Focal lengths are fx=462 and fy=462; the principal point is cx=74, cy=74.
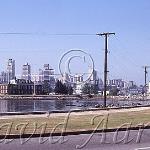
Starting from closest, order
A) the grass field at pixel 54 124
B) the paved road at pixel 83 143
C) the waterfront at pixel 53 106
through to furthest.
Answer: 1. the paved road at pixel 83 143
2. the grass field at pixel 54 124
3. the waterfront at pixel 53 106

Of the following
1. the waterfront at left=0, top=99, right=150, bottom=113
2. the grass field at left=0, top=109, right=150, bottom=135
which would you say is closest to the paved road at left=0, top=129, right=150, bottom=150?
the grass field at left=0, top=109, right=150, bottom=135

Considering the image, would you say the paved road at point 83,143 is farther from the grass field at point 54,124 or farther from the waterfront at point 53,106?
the waterfront at point 53,106

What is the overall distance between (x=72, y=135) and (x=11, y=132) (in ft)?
7.56

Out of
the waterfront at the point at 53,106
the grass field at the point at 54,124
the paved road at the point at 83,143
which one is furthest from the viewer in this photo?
the waterfront at the point at 53,106

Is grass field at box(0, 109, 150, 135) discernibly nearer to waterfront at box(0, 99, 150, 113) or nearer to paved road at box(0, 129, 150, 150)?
paved road at box(0, 129, 150, 150)

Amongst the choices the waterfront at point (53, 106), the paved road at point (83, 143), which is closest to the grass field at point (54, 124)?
the paved road at point (83, 143)

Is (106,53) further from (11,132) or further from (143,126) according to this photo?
(11,132)

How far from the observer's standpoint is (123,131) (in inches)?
778

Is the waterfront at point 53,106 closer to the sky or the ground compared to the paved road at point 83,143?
closer to the ground

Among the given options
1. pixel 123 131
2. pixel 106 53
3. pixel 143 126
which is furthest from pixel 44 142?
pixel 106 53

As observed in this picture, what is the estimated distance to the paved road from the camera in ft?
44.1

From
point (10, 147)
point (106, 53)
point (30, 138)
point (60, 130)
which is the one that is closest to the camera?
point (10, 147)

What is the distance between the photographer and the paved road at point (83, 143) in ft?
44.1

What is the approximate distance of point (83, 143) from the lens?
14.7 m
